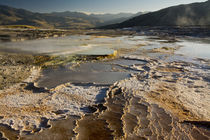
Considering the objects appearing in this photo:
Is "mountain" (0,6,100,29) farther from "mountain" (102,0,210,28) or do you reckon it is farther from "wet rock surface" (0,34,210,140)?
"wet rock surface" (0,34,210,140)

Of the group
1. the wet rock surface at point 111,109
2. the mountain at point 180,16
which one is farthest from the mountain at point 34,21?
the wet rock surface at point 111,109

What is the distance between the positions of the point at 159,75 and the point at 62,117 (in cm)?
372

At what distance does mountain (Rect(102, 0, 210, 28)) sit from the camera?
183 feet

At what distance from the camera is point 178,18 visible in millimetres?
59281

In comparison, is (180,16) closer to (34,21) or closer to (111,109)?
(111,109)

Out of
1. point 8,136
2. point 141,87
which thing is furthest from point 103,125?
point 141,87

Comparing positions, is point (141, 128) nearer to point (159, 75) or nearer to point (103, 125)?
point (103, 125)

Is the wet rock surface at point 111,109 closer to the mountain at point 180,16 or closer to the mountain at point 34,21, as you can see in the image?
the mountain at point 180,16

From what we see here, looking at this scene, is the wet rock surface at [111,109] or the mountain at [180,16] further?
the mountain at [180,16]

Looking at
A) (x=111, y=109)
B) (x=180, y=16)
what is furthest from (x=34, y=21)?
(x=111, y=109)

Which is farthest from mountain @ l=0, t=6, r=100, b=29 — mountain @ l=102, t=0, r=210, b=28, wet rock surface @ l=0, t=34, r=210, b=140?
wet rock surface @ l=0, t=34, r=210, b=140

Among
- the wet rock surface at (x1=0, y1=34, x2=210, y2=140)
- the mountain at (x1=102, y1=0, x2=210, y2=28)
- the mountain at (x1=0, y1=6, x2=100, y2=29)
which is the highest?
the mountain at (x1=0, y1=6, x2=100, y2=29)

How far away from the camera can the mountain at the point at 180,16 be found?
5581 cm

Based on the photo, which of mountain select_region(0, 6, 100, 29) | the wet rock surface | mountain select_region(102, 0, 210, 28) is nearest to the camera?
the wet rock surface
